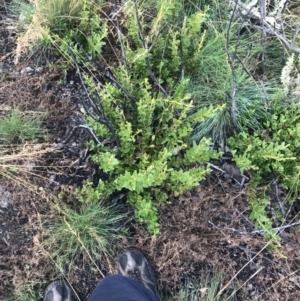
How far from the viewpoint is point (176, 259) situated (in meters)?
2.09

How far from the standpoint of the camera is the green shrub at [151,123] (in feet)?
6.09

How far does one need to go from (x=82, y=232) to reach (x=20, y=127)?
659mm

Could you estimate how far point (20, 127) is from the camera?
82.6 inches

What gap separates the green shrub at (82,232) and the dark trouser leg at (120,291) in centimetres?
17

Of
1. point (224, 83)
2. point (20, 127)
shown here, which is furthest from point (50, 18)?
point (224, 83)

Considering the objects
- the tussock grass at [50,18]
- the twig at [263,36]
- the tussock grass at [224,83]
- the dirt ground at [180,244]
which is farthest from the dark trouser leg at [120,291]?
the twig at [263,36]

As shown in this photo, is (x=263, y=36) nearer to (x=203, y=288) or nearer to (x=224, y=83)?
(x=224, y=83)

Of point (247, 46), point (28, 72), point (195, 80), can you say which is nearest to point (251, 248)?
point (195, 80)

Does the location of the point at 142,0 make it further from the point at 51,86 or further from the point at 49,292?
the point at 49,292

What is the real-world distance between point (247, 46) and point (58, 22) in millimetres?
1087

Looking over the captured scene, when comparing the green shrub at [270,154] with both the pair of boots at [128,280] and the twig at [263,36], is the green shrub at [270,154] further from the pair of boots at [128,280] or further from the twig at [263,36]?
the pair of boots at [128,280]

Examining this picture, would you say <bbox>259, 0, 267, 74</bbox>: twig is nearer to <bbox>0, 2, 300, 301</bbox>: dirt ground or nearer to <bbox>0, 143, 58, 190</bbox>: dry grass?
<bbox>0, 2, 300, 301</bbox>: dirt ground

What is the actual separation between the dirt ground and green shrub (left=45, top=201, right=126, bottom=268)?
0.20 feet

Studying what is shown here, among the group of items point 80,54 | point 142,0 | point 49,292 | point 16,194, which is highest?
point 142,0
